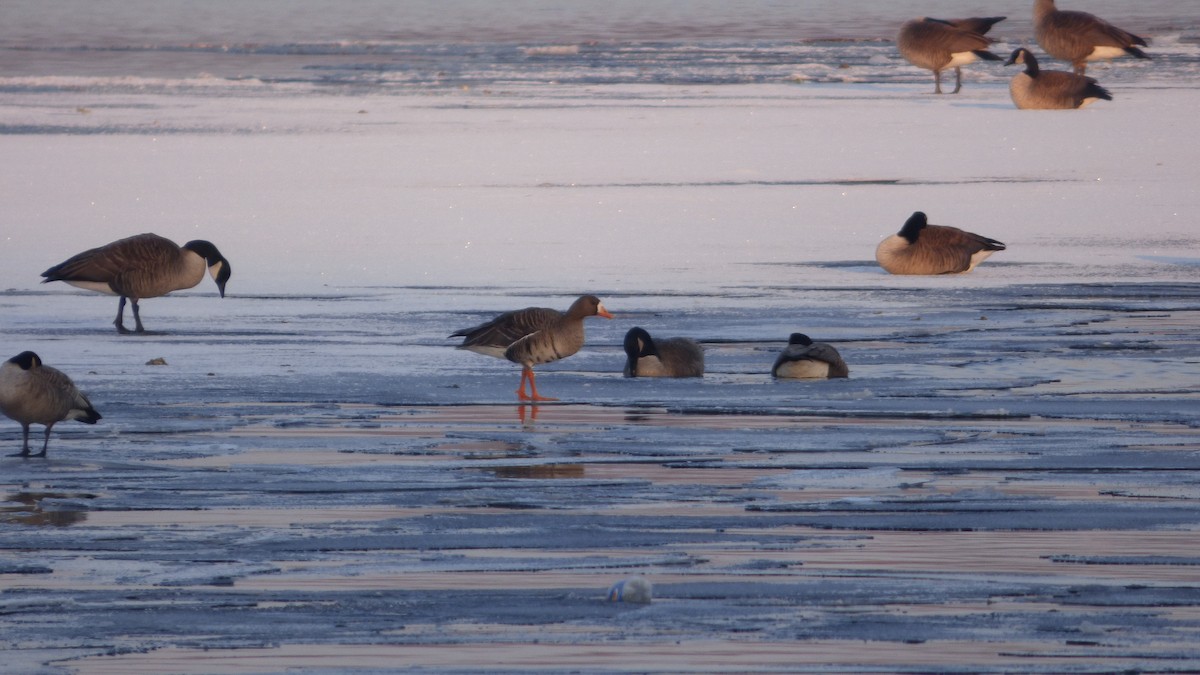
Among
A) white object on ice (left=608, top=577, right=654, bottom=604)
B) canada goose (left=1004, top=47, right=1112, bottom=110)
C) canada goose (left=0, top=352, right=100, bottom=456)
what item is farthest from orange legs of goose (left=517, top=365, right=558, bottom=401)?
canada goose (left=1004, top=47, right=1112, bottom=110)

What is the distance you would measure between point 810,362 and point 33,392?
3.61 meters

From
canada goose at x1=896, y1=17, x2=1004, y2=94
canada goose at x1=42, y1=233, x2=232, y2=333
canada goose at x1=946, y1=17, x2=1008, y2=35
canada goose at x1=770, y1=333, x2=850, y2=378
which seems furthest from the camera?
canada goose at x1=946, y1=17, x2=1008, y2=35

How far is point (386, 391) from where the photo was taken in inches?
356

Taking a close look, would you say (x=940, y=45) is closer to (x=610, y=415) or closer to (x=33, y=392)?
(x=610, y=415)

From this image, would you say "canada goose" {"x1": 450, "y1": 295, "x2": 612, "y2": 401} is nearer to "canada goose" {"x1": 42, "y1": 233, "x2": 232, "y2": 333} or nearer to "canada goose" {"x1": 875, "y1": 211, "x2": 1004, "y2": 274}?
"canada goose" {"x1": 42, "y1": 233, "x2": 232, "y2": 333}

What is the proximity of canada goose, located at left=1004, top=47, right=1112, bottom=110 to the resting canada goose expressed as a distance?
50.4 feet

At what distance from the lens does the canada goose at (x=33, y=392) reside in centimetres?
739

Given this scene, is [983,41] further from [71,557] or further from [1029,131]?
[71,557]

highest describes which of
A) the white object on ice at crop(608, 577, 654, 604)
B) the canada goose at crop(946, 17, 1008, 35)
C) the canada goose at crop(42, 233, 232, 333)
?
the canada goose at crop(946, 17, 1008, 35)

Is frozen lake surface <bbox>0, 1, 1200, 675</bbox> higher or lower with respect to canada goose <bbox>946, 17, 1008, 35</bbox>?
lower

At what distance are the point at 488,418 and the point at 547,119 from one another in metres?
14.1

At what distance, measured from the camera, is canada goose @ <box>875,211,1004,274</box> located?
498 inches

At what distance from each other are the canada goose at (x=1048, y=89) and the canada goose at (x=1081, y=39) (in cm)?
392

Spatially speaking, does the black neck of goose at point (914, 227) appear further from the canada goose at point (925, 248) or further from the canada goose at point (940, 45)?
the canada goose at point (940, 45)
